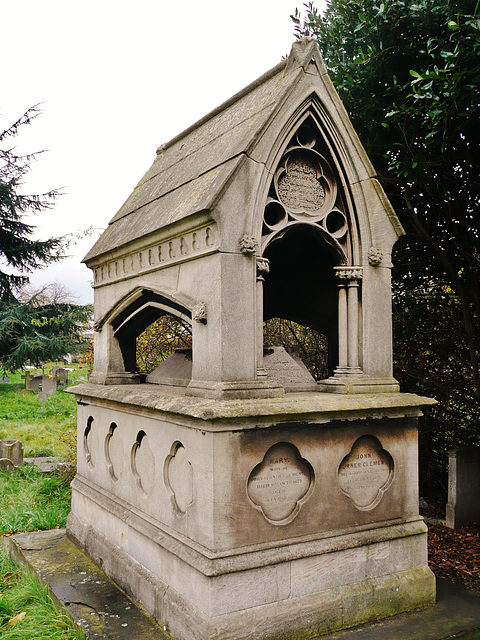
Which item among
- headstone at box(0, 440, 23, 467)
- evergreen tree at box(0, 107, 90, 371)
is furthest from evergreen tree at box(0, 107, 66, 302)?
headstone at box(0, 440, 23, 467)

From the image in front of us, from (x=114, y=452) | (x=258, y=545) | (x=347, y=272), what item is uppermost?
(x=347, y=272)

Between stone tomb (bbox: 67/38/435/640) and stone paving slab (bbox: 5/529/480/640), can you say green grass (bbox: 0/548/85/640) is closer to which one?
stone paving slab (bbox: 5/529/480/640)

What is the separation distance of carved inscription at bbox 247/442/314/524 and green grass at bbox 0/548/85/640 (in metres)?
1.50

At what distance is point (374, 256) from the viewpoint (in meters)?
4.55

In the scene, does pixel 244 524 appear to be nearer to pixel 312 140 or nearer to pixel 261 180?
pixel 261 180

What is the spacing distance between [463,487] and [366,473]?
326 centimetres

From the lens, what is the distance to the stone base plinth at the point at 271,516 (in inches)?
145

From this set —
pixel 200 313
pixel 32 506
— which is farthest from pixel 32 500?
pixel 200 313

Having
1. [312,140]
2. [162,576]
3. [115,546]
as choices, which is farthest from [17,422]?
[312,140]

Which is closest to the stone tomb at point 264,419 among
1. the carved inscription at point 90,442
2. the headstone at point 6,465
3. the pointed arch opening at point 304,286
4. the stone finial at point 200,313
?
the stone finial at point 200,313

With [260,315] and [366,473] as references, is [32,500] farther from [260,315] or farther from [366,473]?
[260,315]

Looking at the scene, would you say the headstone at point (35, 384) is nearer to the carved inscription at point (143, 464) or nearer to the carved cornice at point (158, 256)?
the carved cornice at point (158, 256)

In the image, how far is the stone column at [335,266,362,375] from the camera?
451cm

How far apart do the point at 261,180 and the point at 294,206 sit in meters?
0.40
